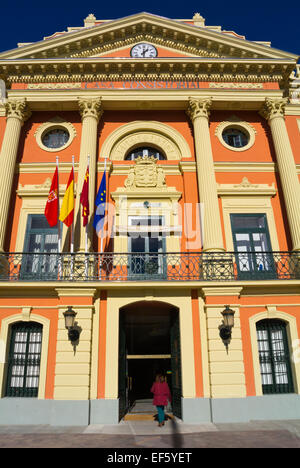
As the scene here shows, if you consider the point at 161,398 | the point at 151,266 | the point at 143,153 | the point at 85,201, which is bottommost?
the point at 161,398

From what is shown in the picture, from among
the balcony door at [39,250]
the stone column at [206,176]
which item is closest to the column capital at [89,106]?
the stone column at [206,176]

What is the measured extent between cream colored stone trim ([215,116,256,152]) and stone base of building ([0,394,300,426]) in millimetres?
10021

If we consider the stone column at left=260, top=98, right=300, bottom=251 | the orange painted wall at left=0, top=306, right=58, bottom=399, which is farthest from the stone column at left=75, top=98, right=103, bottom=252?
the stone column at left=260, top=98, right=300, bottom=251

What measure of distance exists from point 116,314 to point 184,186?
6.04m

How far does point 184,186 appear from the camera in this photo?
46.5 feet

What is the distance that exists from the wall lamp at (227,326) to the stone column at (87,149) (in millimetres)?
5347

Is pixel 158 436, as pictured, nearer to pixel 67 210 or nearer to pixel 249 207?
pixel 67 210

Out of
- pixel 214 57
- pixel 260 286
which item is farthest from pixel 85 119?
pixel 260 286

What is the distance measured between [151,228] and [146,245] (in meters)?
0.76

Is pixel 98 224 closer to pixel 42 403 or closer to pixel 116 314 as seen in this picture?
pixel 116 314

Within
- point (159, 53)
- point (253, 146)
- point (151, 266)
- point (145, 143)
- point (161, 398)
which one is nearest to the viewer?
point (161, 398)

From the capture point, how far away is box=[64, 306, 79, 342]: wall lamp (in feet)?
34.6

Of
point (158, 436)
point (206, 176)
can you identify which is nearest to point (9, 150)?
point (206, 176)

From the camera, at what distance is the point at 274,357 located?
1156 cm
